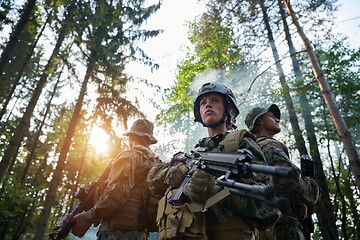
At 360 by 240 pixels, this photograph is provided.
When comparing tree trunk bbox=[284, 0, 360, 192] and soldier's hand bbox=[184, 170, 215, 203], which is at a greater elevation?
tree trunk bbox=[284, 0, 360, 192]

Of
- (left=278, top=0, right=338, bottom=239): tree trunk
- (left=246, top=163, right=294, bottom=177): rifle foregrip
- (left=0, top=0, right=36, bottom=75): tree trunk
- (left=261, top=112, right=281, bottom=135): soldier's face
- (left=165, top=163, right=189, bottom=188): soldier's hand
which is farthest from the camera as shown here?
A: (left=278, top=0, right=338, bottom=239): tree trunk

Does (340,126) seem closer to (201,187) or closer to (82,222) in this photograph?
(201,187)

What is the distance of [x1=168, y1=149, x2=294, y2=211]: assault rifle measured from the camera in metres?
1.22

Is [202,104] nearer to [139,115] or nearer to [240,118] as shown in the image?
[139,115]

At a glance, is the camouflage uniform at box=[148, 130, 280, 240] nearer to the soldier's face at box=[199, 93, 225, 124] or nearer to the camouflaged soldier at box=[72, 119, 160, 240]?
the soldier's face at box=[199, 93, 225, 124]

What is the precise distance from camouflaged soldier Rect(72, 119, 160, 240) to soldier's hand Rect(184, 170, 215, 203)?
6.73 ft

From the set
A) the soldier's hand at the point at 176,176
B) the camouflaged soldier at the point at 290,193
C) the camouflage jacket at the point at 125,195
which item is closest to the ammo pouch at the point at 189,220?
the soldier's hand at the point at 176,176

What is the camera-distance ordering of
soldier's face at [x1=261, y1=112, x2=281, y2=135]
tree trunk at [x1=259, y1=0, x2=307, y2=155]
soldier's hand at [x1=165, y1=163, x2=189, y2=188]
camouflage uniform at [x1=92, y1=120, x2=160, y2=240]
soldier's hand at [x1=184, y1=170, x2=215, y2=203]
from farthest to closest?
tree trunk at [x1=259, y1=0, x2=307, y2=155] → soldier's face at [x1=261, y1=112, x2=281, y2=135] → camouflage uniform at [x1=92, y1=120, x2=160, y2=240] → soldier's hand at [x1=165, y1=163, x2=189, y2=188] → soldier's hand at [x1=184, y1=170, x2=215, y2=203]

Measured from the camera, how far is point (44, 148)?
67.1ft

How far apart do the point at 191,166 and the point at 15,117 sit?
23.5 metres

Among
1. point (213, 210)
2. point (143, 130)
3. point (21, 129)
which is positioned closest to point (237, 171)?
point (213, 210)

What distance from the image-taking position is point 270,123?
154 inches

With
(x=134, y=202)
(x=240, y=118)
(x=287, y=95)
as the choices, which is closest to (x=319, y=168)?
(x=287, y=95)

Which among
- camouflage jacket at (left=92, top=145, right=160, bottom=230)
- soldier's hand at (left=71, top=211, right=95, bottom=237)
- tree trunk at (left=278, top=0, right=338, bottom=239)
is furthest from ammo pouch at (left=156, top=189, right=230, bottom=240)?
tree trunk at (left=278, top=0, right=338, bottom=239)
